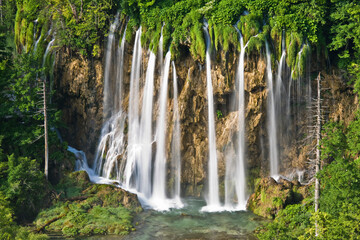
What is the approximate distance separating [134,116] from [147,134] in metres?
2.10

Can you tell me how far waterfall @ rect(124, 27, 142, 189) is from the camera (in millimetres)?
27734

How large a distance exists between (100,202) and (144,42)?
11398mm

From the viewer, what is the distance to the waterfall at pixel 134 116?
2773cm

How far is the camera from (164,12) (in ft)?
89.9

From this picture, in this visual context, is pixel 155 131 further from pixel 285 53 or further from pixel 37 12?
pixel 37 12

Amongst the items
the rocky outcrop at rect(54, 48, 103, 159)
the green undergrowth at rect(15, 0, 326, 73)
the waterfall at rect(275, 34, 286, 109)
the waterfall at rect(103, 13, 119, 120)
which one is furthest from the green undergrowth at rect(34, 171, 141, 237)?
the waterfall at rect(275, 34, 286, 109)

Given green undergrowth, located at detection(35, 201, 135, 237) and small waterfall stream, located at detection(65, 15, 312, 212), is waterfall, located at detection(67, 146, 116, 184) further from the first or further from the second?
green undergrowth, located at detection(35, 201, 135, 237)

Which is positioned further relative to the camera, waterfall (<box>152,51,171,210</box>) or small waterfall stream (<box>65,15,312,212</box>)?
waterfall (<box>152,51,171,210</box>)

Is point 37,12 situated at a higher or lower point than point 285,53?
higher

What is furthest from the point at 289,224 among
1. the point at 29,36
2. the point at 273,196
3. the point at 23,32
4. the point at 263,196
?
the point at 23,32

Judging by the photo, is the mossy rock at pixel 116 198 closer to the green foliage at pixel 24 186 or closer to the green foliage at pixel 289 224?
the green foliage at pixel 24 186

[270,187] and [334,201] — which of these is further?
[270,187]

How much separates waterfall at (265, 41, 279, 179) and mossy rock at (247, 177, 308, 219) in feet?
7.24

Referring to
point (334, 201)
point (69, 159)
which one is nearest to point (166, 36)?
point (69, 159)
